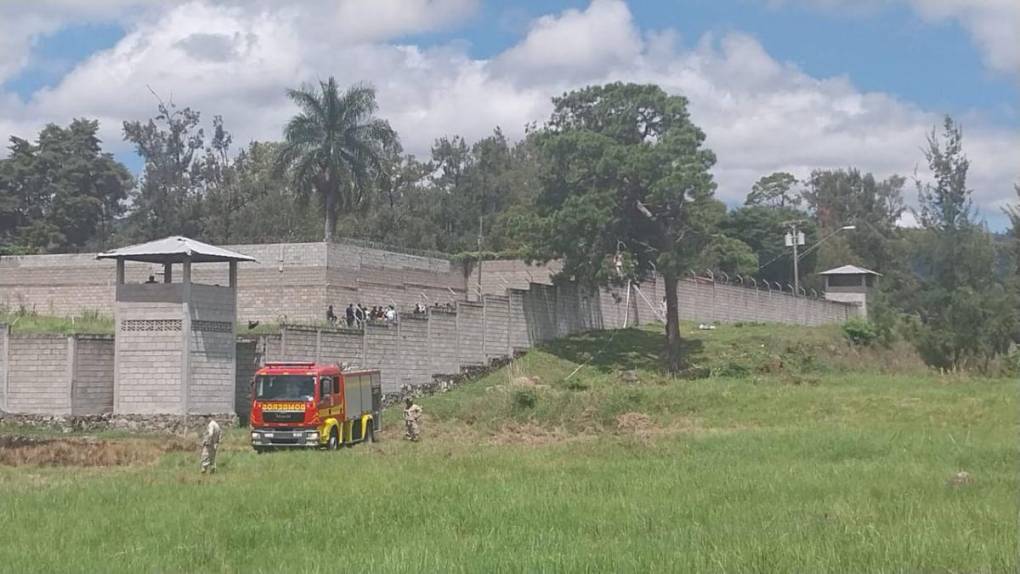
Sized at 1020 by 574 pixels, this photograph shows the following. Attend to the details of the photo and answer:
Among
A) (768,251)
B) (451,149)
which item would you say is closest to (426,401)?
(768,251)

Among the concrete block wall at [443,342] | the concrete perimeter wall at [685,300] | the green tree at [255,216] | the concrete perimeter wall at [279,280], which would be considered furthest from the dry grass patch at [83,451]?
the green tree at [255,216]

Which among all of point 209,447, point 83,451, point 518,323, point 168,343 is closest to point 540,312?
point 518,323

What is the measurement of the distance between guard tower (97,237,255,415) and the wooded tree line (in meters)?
16.9

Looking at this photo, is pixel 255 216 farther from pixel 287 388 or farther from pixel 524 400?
pixel 287 388

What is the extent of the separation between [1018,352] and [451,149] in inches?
2299

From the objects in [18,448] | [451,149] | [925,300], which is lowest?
[18,448]

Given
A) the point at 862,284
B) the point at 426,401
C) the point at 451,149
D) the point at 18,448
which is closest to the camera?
the point at 18,448

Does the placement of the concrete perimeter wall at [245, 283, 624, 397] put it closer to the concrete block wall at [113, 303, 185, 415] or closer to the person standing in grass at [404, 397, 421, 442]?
the concrete block wall at [113, 303, 185, 415]

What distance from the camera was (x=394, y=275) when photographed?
52125 millimetres

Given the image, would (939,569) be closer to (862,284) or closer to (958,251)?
(958,251)

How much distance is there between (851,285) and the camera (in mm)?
85438

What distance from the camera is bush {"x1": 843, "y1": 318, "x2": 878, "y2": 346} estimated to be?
6281cm

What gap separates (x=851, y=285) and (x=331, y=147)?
44707 mm

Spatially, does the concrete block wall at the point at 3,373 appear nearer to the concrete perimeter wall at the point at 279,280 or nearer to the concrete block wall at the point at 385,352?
the concrete block wall at the point at 385,352
